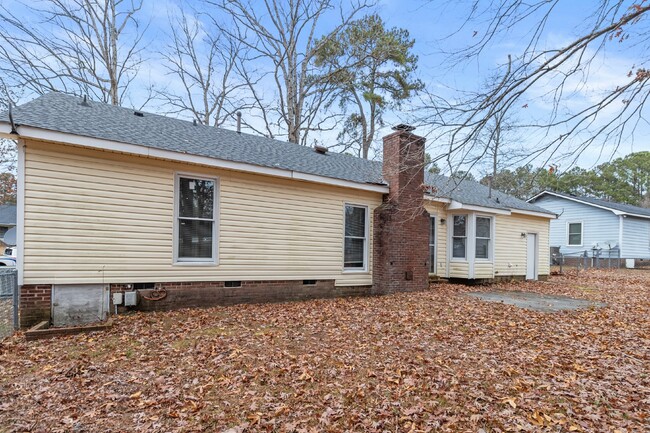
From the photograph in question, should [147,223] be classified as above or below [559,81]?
below

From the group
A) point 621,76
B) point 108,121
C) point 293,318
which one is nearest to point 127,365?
→ point 293,318

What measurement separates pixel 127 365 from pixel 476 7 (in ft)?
19.6

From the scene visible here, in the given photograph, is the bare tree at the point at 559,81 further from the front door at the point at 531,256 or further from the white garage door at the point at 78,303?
the front door at the point at 531,256

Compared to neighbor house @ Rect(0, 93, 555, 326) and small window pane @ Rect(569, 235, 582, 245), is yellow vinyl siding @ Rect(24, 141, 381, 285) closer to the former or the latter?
neighbor house @ Rect(0, 93, 555, 326)

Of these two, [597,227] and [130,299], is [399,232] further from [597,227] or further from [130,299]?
[597,227]

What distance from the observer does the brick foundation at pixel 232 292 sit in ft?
25.0

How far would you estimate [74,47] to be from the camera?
1791cm

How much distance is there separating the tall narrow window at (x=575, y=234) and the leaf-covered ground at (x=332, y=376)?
66.1 feet

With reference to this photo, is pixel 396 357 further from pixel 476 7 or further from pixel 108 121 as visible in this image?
pixel 108 121

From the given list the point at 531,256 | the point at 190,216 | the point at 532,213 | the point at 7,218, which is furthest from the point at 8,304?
the point at 7,218

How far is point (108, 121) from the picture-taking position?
8.02 meters

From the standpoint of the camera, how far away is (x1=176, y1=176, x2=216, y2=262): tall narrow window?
798cm

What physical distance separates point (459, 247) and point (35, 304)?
476 inches

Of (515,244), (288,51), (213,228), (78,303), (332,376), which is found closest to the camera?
(332,376)
